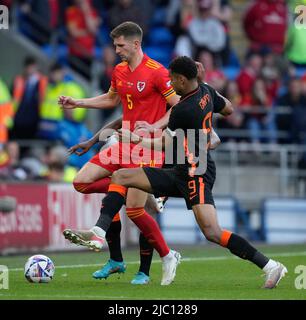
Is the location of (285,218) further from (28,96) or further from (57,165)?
(28,96)

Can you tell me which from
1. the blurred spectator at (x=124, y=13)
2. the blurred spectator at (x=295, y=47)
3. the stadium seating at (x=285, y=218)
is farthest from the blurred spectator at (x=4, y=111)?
the blurred spectator at (x=295, y=47)

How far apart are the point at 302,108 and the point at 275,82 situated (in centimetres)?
121

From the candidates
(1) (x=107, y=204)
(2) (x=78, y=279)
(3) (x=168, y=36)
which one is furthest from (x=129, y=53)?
(3) (x=168, y=36)

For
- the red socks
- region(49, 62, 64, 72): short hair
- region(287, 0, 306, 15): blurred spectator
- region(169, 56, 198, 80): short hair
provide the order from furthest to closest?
1. region(287, 0, 306, 15): blurred spectator
2. region(49, 62, 64, 72): short hair
3. the red socks
4. region(169, 56, 198, 80): short hair

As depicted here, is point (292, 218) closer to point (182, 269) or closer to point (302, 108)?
point (302, 108)

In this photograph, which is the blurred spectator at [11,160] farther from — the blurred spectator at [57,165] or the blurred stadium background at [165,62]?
the blurred spectator at [57,165]

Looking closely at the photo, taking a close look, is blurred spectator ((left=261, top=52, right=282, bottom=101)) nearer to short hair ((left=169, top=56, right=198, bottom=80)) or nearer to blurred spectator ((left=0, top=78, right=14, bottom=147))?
blurred spectator ((left=0, top=78, right=14, bottom=147))

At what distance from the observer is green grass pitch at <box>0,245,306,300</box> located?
10.3 metres

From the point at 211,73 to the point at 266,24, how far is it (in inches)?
115

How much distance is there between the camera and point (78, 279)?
12.0 meters

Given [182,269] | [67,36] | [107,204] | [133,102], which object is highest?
[67,36]

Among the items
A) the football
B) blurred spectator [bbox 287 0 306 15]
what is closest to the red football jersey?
the football

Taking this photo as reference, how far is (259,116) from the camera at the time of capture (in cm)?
2189

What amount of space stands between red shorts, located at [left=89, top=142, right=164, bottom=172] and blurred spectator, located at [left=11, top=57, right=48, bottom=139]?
7.86 meters
